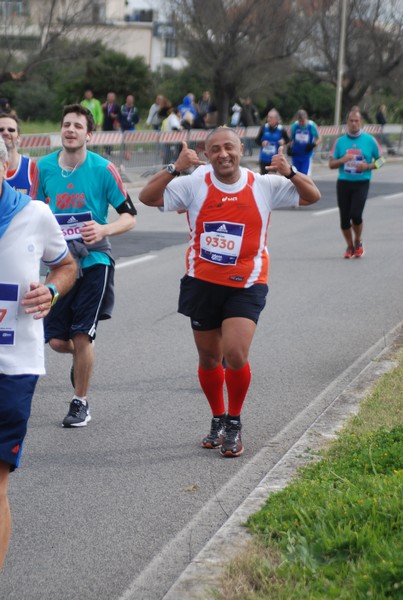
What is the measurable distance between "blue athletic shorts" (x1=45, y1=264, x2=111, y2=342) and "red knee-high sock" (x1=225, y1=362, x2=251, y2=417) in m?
1.10

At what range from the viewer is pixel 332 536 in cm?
462

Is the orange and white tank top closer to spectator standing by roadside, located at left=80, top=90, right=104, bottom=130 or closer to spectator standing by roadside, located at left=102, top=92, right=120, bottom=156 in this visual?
spectator standing by roadside, located at left=80, top=90, right=104, bottom=130

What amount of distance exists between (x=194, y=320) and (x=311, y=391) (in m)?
1.84

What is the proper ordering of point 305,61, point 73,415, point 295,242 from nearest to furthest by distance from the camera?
point 73,415 → point 295,242 → point 305,61

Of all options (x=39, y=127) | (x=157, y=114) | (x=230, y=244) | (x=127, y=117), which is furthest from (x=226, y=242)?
(x=39, y=127)

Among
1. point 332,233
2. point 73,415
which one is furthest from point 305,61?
point 73,415

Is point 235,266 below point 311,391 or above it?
above

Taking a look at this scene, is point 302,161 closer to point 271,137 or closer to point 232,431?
point 271,137

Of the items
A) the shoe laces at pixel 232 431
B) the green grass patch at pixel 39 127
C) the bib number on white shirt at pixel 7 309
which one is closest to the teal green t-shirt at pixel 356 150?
the shoe laces at pixel 232 431

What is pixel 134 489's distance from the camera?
613 cm

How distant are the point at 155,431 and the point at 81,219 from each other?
1.42m

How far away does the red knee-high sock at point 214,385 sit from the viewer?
23.1ft

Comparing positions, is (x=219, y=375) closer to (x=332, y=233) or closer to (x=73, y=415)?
(x=73, y=415)

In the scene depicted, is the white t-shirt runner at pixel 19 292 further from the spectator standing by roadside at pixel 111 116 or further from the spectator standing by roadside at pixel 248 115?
the spectator standing by roadside at pixel 248 115
